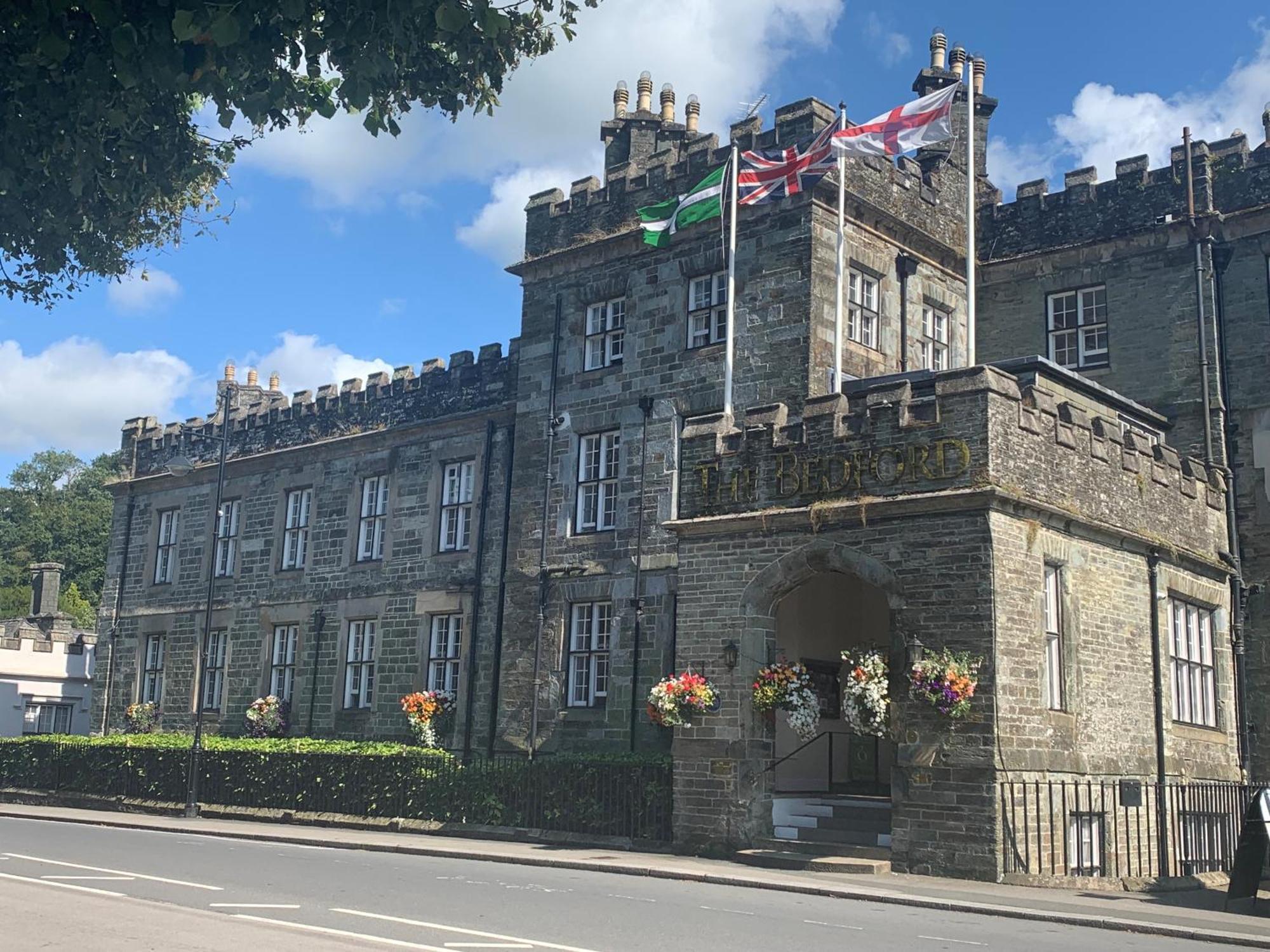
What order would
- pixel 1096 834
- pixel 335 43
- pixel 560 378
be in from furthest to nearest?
pixel 560 378 → pixel 1096 834 → pixel 335 43

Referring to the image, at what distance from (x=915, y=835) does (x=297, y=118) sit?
11211mm

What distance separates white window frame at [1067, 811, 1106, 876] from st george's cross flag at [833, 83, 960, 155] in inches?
420

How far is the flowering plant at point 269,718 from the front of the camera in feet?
103

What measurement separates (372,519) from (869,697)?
17248mm

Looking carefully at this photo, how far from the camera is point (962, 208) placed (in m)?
27.1

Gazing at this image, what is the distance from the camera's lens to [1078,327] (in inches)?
981

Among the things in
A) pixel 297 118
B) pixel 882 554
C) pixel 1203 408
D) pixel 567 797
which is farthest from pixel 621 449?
pixel 297 118

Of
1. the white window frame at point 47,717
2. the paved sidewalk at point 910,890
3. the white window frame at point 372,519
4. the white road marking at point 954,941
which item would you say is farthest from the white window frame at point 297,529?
the white road marking at point 954,941

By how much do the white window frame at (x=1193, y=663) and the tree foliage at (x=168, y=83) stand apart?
14.6 meters

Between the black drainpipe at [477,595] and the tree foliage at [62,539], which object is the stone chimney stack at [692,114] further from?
the tree foliage at [62,539]

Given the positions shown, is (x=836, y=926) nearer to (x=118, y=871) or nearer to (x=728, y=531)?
(x=728, y=531)

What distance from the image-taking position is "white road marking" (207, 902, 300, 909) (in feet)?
40.0

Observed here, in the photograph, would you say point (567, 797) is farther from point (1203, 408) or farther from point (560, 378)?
point (1203, 408)

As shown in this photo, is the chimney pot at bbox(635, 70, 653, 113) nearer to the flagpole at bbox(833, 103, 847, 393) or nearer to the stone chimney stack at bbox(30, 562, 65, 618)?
the flagpole at bbox(833, 103, 847, 393)
